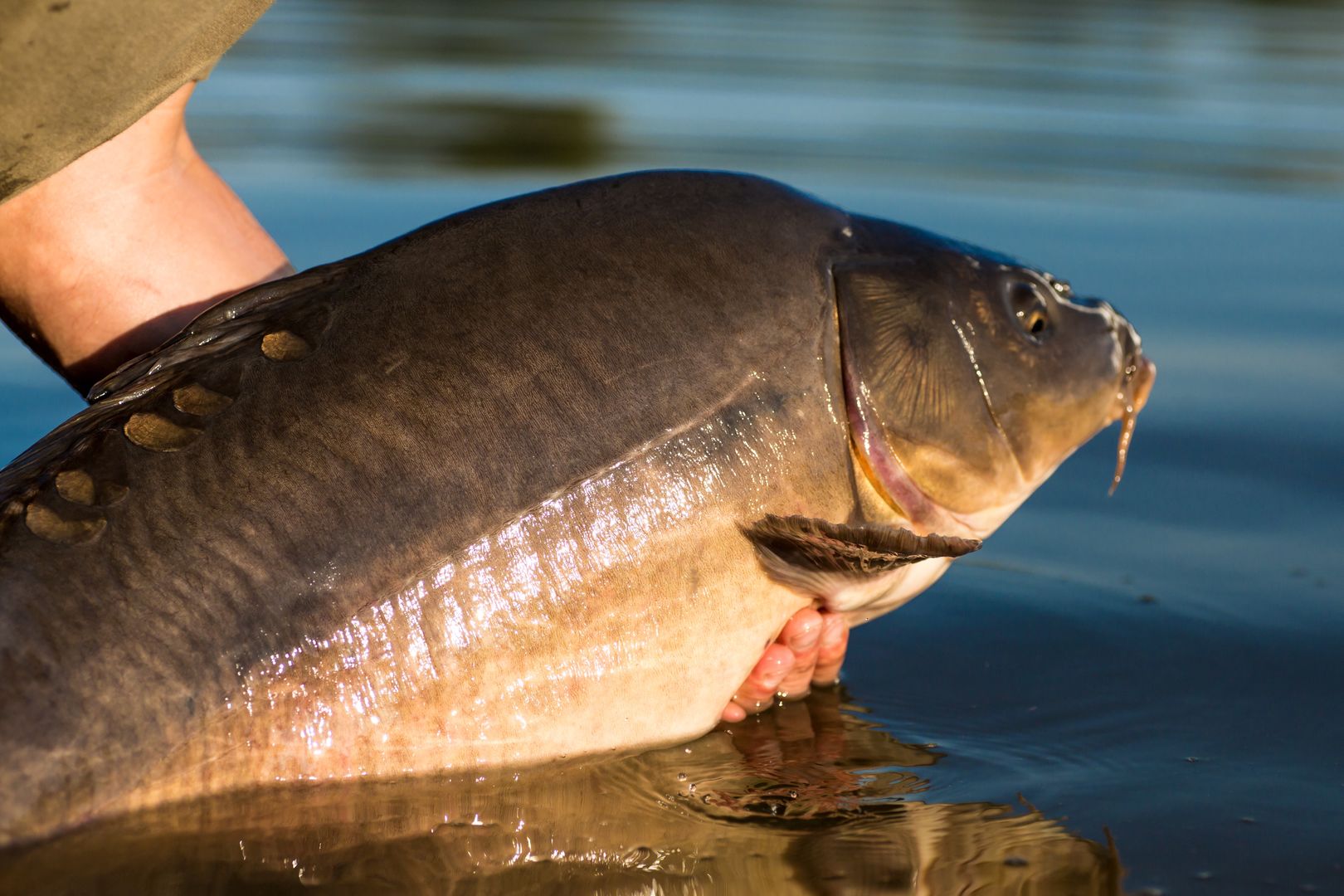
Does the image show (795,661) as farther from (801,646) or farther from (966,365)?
(966,365)

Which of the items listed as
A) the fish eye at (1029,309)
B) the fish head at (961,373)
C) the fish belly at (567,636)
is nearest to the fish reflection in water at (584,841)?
the fish belly at (567,636)

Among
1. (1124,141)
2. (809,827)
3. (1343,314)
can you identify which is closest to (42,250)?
(809,827)

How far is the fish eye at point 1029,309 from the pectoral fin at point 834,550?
0.52 meters

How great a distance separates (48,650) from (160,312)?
145 cm

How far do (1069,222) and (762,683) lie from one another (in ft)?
14.8

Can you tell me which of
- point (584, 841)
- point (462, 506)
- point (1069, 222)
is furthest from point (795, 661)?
point (1069, 222)

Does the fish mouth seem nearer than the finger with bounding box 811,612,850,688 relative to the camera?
No

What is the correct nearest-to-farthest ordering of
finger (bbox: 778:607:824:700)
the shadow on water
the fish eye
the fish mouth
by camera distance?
finger (bbox: 778:607:824:700)
the fish eye
the fish mouth
the shadow on water

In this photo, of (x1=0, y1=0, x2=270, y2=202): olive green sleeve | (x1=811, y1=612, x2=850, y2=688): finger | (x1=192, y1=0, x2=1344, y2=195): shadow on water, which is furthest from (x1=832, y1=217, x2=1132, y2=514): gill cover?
(x1=192, y1=0, x2=1344, y2=195): shadow on water

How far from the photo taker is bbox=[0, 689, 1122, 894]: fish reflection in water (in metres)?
2.55

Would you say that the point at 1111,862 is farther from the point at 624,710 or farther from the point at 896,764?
the point at 624,710

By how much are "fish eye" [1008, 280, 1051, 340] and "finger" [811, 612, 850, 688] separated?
712 millimetres

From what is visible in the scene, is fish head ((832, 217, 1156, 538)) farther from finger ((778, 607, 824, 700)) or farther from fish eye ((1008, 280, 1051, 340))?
finger ((778, 607, 824, 700))

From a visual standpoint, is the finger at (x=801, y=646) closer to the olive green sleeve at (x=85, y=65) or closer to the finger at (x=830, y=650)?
the finger at (x=830, y=650)
